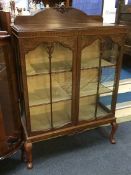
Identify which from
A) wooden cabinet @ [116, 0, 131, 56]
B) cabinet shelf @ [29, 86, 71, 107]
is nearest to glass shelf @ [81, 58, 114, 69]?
cabinet shelf @ [29, 86, 71, 107]

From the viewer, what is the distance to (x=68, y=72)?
1498mm

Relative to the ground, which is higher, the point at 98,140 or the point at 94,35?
the point at 94,35

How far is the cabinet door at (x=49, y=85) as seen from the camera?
138cm

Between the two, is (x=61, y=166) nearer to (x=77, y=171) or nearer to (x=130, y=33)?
(x=77, y=171)

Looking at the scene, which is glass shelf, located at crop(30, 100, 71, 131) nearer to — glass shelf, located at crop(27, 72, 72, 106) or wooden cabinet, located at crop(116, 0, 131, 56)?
glass shelf, located at crop(27, 72, 72, 106)

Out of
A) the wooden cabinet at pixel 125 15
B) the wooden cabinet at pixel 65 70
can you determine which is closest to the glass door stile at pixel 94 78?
the wooden cabinet at pixel 65 70

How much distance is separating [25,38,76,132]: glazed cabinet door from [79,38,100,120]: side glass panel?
0.12m

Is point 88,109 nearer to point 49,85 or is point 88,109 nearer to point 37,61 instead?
point 49,85

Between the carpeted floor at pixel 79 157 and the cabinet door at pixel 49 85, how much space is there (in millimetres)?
303

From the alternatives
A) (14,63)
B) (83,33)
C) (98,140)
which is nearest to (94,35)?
(83,33)

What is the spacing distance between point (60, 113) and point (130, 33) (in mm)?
1692

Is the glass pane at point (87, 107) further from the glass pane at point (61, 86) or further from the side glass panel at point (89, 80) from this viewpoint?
the glass pane at point (61, 86)

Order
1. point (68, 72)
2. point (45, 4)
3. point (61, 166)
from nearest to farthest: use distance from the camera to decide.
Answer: point (68, 72) < point (61, 166) < point (45, 4)

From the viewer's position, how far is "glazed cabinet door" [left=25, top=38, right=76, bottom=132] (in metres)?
1.36
